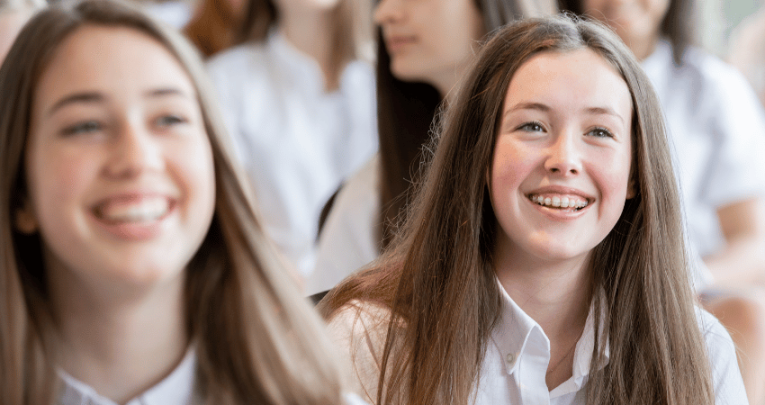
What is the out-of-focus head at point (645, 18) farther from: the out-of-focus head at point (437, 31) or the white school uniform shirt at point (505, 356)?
the white school uniform shirt at point (505, 356)

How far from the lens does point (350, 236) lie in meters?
1.52

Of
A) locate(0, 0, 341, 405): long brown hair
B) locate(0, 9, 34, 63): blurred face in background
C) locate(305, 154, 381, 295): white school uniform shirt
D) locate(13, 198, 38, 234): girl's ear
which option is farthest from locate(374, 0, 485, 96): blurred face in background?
locate(13, 198, 38, 234): girl's ear

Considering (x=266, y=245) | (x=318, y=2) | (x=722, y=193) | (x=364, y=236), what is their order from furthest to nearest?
(x=318, y=2), (x=722, y=193), (x=364, y=236), (x=266, y=245)

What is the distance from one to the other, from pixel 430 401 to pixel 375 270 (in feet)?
0.67

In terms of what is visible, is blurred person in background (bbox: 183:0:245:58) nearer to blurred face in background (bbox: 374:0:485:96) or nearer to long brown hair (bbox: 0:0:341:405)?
blurred face in background (bbox: 374:0:485:96)

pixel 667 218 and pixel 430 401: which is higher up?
pixel 667 218

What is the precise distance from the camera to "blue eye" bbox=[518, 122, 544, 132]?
933mm

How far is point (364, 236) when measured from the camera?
4.96ft

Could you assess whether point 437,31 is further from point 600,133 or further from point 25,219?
point 25,219

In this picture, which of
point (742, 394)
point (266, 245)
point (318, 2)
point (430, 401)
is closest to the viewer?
point (266, 245)

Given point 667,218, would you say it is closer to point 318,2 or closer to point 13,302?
point 13,302

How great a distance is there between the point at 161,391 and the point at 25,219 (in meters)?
0.18

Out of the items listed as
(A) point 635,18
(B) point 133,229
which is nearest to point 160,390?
(B) point 133,229

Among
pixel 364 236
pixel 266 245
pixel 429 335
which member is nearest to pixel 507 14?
pixel 364 236
